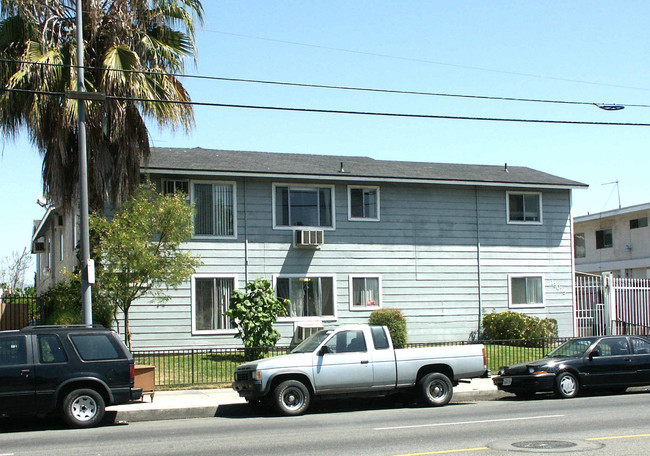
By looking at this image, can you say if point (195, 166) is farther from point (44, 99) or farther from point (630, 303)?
point (630, 303)

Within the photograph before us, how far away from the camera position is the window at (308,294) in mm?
25172

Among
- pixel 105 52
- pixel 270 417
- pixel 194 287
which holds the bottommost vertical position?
pixel 270 417

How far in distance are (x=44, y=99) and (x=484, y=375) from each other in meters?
12.7

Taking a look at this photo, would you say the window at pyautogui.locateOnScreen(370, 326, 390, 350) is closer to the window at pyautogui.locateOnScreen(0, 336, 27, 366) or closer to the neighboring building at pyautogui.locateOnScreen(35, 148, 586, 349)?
the window at pyautogui.locateOnScreen(0, 336, 27, 366)

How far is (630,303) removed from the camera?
2784cm

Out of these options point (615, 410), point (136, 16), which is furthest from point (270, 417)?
point (136, 16)

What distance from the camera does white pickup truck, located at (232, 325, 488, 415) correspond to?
579 inches

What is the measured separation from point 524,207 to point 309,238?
28.1 feet

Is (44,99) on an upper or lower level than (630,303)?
upper

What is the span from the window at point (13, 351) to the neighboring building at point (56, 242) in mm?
7655

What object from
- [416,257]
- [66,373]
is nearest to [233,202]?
[416,257]

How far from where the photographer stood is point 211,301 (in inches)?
962

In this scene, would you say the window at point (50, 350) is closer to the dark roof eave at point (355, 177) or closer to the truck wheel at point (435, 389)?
the truck wheel at point (435, 389)

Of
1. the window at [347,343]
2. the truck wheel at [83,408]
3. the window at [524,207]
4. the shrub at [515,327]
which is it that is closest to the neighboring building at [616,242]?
the window at [524,207]
